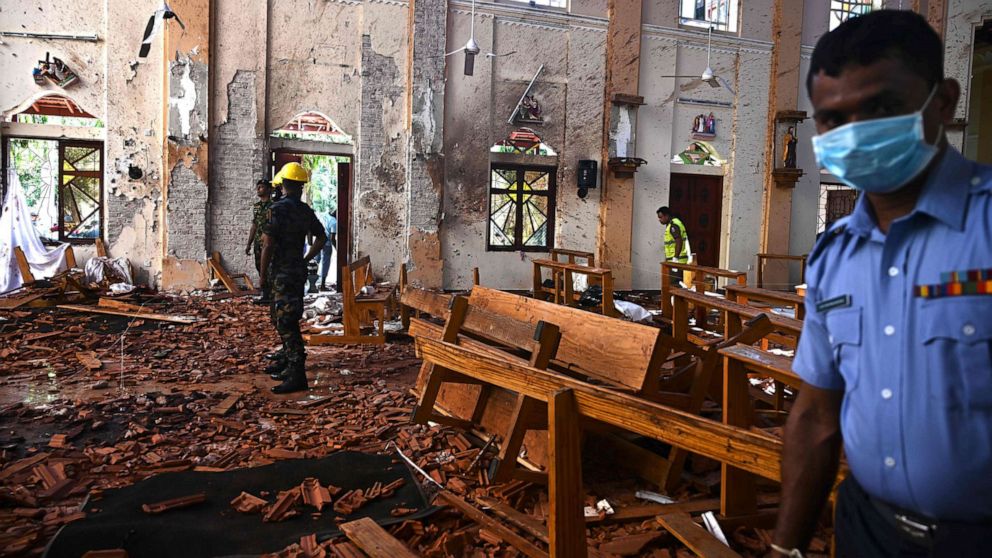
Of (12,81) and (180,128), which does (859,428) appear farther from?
(12,81)

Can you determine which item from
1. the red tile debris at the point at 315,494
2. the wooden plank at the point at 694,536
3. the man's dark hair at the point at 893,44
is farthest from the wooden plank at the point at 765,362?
the red tile debris at the point at 315,494

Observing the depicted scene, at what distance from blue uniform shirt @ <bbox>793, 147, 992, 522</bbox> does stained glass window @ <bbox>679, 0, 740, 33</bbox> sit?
16312 mm

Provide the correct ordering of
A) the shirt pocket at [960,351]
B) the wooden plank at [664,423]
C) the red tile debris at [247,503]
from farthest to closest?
the red tile debris at [247,503] → the wooden plank at [664,423] → the shirt pocket at [960,351]

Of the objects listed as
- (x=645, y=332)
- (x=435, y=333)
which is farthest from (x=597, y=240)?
(x=645, y=332)

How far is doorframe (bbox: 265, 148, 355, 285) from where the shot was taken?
45.6 feet

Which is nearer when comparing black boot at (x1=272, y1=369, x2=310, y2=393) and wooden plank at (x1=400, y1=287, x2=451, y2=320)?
wooden plank at (x1=400, y1=287, x2=451, y2=320)

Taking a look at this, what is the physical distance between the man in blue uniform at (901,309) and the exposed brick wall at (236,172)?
43.4 ft

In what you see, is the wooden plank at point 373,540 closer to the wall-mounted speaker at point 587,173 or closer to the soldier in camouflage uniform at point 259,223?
the soldier in camouflage uniform at point 259,223

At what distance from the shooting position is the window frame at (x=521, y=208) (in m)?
15.2

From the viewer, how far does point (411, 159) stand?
14414 millimetres

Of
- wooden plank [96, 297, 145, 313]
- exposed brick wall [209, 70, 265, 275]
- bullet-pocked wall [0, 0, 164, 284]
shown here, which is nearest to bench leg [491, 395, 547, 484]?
wooden plank [96, 297, 145, 313]

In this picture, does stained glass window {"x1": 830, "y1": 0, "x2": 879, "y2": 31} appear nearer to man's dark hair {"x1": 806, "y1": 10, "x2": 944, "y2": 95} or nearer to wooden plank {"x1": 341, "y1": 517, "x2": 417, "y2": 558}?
wooden plank {"x1": 341, "y1": 517, "x2": 417, "y2": 558}

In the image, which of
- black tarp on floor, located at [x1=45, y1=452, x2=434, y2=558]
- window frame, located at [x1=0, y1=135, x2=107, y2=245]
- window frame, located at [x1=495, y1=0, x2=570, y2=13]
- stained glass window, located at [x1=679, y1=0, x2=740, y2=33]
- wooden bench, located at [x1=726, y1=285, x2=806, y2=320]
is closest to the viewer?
black tarp on floor, located at [x1=45, y1=452, x2=434, y2=558]

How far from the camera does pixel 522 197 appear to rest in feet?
50.8
